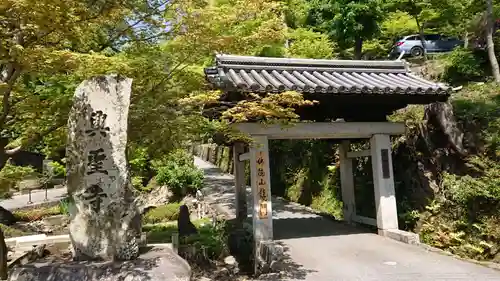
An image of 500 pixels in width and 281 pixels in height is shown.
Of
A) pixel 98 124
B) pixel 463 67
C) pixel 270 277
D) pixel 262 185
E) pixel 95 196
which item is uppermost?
pixel 463 67

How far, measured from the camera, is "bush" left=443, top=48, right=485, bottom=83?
50.1ft

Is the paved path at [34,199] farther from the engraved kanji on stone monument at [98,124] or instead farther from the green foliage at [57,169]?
the engraved kanji on stone monument at [98,124]

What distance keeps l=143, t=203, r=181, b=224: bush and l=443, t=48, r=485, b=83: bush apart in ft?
42.4

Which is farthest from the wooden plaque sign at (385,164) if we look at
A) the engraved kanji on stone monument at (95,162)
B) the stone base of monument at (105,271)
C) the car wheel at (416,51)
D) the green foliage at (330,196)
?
the car wheel at (416,51)

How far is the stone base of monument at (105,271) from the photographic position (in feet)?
17.3

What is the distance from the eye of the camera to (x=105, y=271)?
5359mm

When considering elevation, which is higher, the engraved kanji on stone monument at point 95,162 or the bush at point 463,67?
the bush at point 463,67

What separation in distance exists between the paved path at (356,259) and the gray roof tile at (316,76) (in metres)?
3.48

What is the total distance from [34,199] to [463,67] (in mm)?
23665

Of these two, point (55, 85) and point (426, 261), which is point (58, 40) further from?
point (426, 261)

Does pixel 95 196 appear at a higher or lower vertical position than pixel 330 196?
higher

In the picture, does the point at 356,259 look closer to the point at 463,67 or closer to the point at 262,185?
the point at 262,185

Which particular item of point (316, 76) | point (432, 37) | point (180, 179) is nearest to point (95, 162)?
point (316, 76)

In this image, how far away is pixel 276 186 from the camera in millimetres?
18891
